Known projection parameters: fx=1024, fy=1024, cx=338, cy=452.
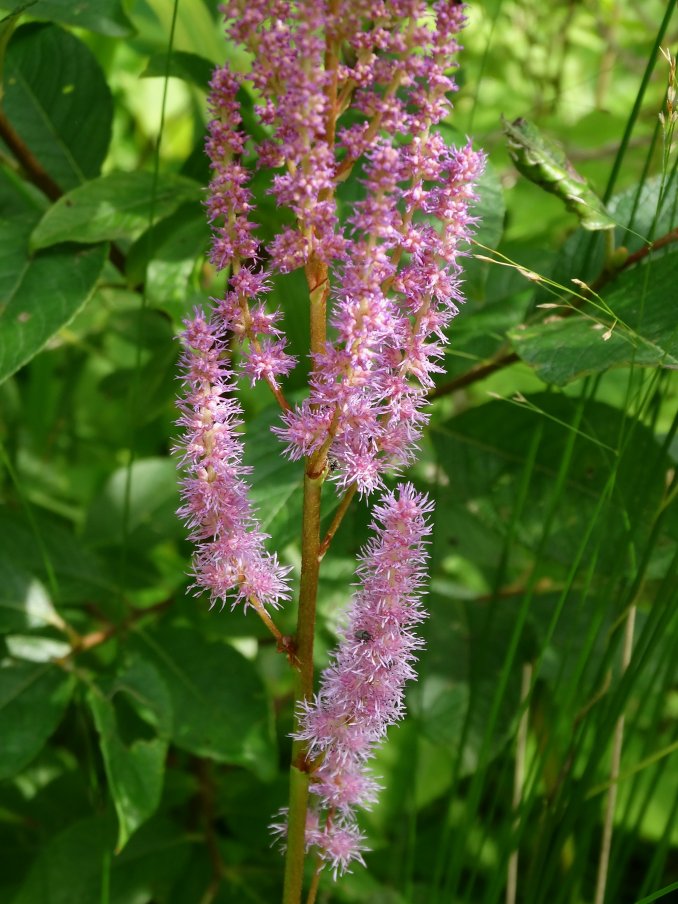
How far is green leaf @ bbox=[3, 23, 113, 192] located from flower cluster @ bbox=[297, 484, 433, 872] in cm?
77

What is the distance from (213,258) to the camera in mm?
645

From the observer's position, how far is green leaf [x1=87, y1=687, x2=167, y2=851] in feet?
3.32

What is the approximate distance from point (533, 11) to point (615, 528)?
4.63 feet

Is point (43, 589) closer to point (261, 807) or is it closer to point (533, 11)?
point (261, 807)

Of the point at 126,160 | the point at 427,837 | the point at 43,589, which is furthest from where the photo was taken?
the point at 126,160

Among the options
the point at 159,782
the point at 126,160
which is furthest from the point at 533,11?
the point at 159,782

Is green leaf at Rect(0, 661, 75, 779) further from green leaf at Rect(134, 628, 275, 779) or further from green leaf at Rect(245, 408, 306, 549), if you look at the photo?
green leaf at Rect(245, 408, 306, 549)

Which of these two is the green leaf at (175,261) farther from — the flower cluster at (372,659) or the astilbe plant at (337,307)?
the flower cluster at (372,659)

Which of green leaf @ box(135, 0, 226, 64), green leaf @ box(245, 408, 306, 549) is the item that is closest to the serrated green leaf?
green leaf @ box(135, 0, 226, 64)

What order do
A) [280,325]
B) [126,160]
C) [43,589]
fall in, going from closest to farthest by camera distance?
[280,325] → [43,589] → [126,160]

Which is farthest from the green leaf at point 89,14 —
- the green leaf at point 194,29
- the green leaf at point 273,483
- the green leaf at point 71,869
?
the green leaf at point 71,869

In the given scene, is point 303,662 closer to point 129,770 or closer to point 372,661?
point 372,661

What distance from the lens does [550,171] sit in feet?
2.73

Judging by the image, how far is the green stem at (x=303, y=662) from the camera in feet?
2.22
